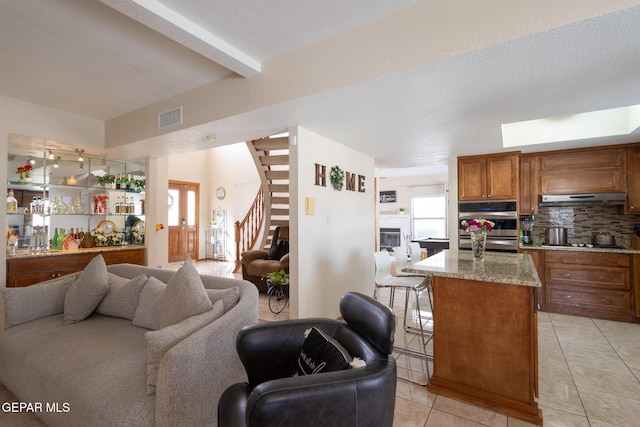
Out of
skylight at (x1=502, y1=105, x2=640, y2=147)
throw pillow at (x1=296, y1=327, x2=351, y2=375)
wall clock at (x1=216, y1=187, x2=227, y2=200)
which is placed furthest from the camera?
wall clock at (x1=216, y1=187, x2=227, y2=200)

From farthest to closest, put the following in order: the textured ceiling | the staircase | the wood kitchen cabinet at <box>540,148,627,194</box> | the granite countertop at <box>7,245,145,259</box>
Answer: the staircase < the wood kitchen cabinet at <box>540,148,627,194</box> < the granite countertop at <box>7,245,145,259</box> < the textured ceiling

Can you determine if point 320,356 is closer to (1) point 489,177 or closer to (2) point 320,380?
(2) point 320,380

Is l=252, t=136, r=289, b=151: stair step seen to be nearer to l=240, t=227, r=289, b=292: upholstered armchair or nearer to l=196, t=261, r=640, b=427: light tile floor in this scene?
l=240, t=227, r=289, b=292: upholstered armchair

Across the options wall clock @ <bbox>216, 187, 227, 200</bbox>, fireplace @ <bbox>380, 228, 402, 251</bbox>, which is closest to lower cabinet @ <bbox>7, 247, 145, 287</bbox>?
wall clock @ <bbox>216, 187, 227, 200</bbox>

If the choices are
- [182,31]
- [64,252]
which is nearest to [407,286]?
[182,31]

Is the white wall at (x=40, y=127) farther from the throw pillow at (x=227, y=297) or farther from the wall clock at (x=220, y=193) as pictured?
the wall clock at (x=220, y=193)

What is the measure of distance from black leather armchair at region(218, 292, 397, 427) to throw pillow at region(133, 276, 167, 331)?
41.5 inches

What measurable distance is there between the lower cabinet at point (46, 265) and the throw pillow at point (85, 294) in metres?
1.21

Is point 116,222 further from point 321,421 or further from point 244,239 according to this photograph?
point 321,421

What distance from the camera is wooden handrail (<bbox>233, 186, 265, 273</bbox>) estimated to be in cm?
673

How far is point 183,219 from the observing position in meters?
8.52

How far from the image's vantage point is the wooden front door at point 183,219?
323 inches

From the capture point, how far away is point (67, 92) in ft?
9.98

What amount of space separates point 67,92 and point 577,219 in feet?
21.9
